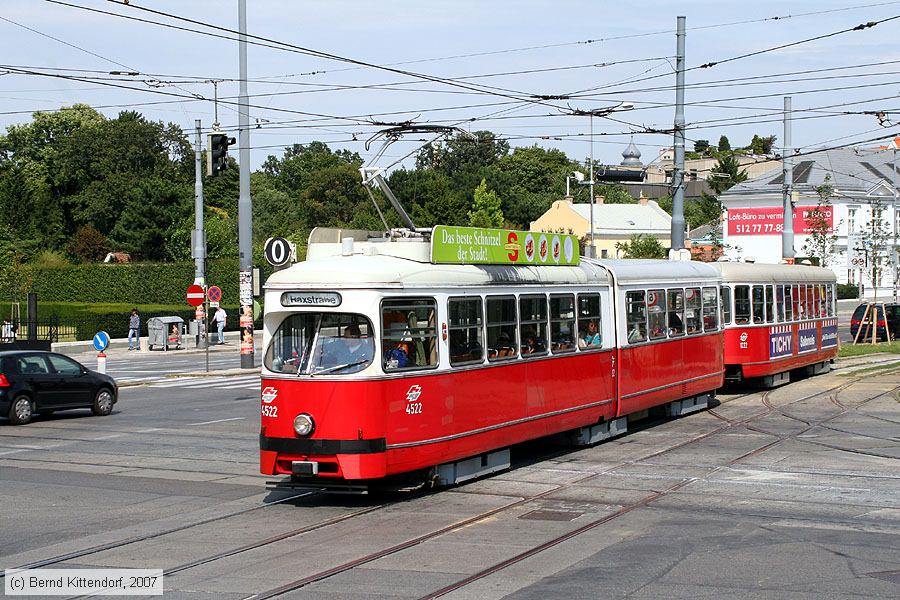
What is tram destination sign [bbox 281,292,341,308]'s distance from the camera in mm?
12875

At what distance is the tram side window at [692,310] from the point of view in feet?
69.8

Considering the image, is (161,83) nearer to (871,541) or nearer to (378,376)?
(378,376)

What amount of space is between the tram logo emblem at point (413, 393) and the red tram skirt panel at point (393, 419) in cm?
1

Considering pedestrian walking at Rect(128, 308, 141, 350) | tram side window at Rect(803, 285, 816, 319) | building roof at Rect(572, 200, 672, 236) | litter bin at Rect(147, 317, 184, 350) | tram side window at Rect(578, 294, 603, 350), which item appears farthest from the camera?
building roof at Rect(572, 200, 672, 236)

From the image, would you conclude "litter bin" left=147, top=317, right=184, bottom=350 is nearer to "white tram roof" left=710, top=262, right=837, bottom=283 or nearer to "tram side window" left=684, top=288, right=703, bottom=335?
"white tram roof" left=710, top=262, right=837, bottom=283

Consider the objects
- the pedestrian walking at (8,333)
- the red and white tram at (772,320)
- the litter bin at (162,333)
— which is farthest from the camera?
the litter bin at (162,333)

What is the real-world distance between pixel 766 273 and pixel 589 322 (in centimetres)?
1012

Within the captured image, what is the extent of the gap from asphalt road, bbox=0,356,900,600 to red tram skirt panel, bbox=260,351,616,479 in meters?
0.50

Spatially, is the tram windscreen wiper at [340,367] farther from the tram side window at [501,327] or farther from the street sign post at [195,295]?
the street sign post at [195,295]

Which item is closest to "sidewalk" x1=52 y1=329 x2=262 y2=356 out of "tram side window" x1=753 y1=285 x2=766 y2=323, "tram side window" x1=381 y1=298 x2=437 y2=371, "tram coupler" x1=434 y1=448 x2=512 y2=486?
"tram side window" x1=753 y1=285 x2=766 y2=323

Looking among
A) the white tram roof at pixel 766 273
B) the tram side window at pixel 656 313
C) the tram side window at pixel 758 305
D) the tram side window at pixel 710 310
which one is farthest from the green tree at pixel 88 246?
the tram side window at pixel 656 313

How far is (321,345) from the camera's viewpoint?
12.9 m

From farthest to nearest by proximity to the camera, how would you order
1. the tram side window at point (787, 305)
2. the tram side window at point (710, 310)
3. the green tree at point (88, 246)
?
the green tree at point (88, 246), the tram side window at point (787, 305), the tram side window at point (710, 310)

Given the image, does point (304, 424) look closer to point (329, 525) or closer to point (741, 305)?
point (329, 525)
